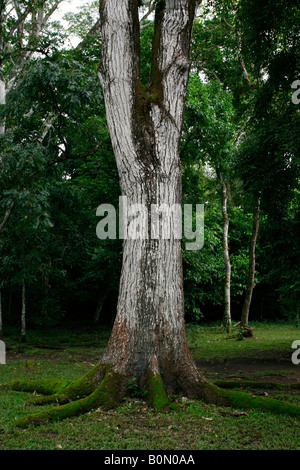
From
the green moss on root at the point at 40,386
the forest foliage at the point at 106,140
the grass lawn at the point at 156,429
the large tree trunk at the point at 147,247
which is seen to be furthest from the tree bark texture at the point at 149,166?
the forest foliage at the point at 106,140

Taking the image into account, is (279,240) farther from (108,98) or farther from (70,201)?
(70,201)

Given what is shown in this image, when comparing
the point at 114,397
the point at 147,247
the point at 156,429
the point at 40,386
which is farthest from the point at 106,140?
A: the point at 156,429

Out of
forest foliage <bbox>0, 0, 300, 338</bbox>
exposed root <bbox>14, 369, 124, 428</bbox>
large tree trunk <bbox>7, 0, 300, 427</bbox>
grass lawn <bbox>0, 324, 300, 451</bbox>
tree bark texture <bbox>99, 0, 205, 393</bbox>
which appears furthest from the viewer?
forest foliage <bbox>0, 0, 300, 338</bbox>

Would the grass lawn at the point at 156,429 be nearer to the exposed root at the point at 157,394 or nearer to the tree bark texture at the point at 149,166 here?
the exposed root at the point at 157,394

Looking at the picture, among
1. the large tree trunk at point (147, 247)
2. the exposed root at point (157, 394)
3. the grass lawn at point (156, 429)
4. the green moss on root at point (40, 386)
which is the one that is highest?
the large tree trunk at point (147, 247)

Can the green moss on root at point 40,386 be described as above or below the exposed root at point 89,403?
below

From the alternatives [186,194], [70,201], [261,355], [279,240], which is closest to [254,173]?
[279,240]

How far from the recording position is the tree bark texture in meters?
4.34

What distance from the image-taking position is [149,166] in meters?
4.63

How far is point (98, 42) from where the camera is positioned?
12492 millimetres

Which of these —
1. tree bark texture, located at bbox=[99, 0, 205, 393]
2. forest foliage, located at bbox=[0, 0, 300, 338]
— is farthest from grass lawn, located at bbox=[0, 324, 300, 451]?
forest foliage, located at bbox=[0, 0, 300, 338]

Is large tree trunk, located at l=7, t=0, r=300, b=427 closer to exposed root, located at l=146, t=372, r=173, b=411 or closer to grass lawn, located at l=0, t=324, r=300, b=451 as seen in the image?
exposed root, located at l=146, t=372, r=173, b=411

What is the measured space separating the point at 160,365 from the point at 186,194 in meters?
7.94

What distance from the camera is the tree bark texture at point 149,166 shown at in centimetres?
434
